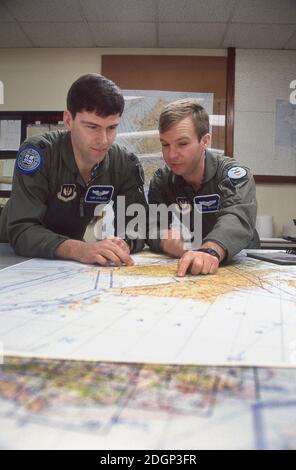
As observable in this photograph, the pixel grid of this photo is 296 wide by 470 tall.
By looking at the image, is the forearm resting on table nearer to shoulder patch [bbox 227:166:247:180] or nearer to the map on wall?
shoulder patch [bbox 227:166:247:180]

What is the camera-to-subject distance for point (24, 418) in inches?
10.3

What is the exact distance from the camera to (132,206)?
1.37 m

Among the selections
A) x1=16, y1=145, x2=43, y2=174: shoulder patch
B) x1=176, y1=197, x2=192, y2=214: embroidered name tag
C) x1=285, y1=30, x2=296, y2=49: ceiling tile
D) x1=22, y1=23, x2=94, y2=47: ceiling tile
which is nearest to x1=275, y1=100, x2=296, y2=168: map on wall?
x1=285, y1=30, x2=296, y2=49: ceiling tile

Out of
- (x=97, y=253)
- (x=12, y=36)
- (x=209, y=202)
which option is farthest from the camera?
(x=12, y=36)

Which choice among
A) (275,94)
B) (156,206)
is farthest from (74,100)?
(275,94)

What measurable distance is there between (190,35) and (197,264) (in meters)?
2.40

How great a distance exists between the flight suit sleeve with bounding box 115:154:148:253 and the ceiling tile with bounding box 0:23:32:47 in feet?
6.52

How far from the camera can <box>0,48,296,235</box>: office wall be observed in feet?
9.52

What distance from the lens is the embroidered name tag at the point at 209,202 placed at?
1.34 m

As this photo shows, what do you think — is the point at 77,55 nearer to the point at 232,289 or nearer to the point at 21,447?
the point at 232,289

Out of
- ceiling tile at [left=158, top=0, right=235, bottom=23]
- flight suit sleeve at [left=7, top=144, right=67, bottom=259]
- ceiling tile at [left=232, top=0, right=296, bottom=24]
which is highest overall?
ceiling tile at [left=158, top=0, right=235, bottom=23]

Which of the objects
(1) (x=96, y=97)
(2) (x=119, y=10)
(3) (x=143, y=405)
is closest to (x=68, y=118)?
(1) (x=96, y=97)

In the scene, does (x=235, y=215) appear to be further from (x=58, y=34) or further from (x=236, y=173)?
(x=58, y=34)

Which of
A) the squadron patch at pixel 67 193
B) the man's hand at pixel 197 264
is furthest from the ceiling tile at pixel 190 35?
the man's hand at pixel 197 264
